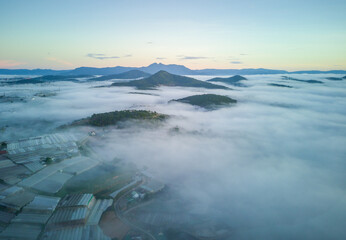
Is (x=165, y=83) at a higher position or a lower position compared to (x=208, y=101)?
higher

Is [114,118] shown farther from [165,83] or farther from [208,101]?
[165,83]

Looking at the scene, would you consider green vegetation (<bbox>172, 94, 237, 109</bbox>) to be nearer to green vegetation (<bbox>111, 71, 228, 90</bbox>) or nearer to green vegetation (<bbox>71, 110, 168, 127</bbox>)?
green vegetation (<bbox>71, 110, 168, 127</bbox>)

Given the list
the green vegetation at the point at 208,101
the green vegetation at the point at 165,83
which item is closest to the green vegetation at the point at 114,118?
the green vegetation at the point at 208,101

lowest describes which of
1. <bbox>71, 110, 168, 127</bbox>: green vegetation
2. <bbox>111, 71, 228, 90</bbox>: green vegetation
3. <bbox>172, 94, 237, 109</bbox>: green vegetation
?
<bbox>71, 110, 168, 127</bbox>: green vegetation

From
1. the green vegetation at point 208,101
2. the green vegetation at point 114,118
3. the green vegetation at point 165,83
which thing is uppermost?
the green vegetation at point 165,83

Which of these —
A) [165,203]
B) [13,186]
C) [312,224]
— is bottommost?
[312,224]

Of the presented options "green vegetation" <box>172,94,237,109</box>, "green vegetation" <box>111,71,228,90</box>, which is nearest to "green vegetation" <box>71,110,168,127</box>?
"green vegetation" <box>172,94,237,109</box>

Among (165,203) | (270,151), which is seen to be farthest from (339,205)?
(165,203)

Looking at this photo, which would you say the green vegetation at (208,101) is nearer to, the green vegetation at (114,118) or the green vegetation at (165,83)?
the green vegetation at (114,118)

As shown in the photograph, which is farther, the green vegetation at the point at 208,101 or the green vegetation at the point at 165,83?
the green vegetation at the point at 165,83

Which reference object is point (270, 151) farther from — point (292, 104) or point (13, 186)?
point (292, 104)

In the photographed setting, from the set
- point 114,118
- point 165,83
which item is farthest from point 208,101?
point 165,83
